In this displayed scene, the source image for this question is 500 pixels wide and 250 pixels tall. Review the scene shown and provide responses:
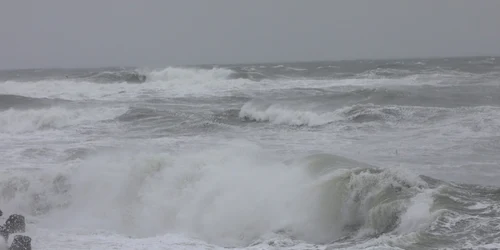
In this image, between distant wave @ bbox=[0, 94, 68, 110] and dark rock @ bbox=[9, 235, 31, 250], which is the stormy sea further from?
distant wave @ bbox=[0, 94, 68, 110]

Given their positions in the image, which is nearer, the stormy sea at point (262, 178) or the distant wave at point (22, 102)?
the stormy sea at point (262, 178)

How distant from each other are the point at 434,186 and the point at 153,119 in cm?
1199

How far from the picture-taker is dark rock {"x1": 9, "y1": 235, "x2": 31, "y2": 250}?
578 centimetres

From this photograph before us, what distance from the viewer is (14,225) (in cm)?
662

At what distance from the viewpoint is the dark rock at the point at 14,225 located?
6480mm

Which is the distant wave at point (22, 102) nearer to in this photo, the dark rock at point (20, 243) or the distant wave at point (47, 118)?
the distant wave at point (47, 118)

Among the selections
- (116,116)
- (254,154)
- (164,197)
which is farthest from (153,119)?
(164,197)

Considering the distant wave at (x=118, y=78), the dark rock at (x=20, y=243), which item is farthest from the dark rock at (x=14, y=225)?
the distant wave at (x=118, y=78)

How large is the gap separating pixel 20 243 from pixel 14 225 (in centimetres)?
93

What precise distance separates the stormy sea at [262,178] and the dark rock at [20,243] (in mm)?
440

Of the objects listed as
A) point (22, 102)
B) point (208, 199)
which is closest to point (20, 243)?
point (208, 199)

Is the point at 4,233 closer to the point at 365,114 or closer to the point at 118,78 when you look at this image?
the point at 365,114

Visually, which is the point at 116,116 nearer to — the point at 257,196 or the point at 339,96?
the point at 339,96

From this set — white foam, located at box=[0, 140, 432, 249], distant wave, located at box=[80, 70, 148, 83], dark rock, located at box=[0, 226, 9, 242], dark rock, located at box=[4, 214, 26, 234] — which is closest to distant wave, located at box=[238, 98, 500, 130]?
white foam, located at box=[0, 140, 432, 249]
